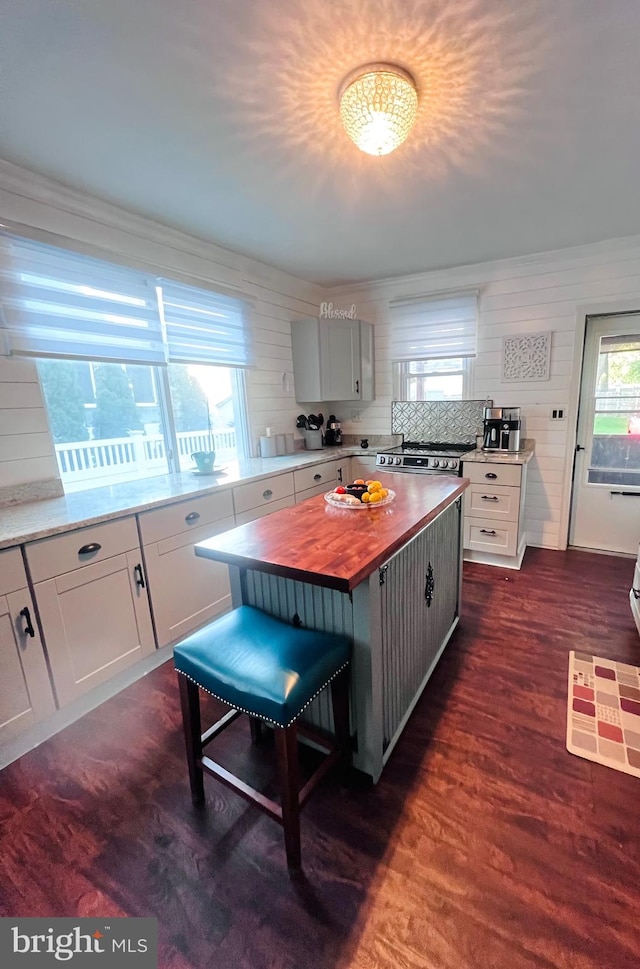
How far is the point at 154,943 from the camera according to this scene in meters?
1.06

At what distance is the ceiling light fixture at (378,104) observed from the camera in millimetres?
1374

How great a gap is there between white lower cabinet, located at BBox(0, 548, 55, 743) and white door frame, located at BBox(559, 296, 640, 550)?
12.5ft

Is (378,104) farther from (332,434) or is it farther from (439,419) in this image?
(332,434)

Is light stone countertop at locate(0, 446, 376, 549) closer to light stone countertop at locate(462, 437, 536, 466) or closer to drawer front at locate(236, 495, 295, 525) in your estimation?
drawer front at locate(236, 495, 295, 525)

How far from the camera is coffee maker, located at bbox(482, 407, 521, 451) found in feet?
10.9

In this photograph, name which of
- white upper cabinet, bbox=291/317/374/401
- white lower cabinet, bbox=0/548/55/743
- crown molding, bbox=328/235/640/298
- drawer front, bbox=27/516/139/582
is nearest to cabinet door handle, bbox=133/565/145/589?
drawer front, bbox=27/516/139/582

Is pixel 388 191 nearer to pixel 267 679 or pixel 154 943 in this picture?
pixel 267 679

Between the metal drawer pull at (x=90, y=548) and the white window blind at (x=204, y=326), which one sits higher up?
the white window blind at (x=204, y=326)

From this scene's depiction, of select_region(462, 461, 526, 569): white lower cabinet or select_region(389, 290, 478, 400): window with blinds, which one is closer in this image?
select_region(462, 461, 526, 569): white lower cabinet

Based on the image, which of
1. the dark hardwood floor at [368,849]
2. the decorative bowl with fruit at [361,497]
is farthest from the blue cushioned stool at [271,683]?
the decorative bowl with fruit at [361,497]

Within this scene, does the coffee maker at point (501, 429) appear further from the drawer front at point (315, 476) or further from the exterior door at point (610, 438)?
the drawer front at point (315, 476)

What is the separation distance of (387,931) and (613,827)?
83 cm

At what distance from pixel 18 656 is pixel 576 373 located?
159 inches

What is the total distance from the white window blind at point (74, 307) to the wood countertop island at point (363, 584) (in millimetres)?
1516
